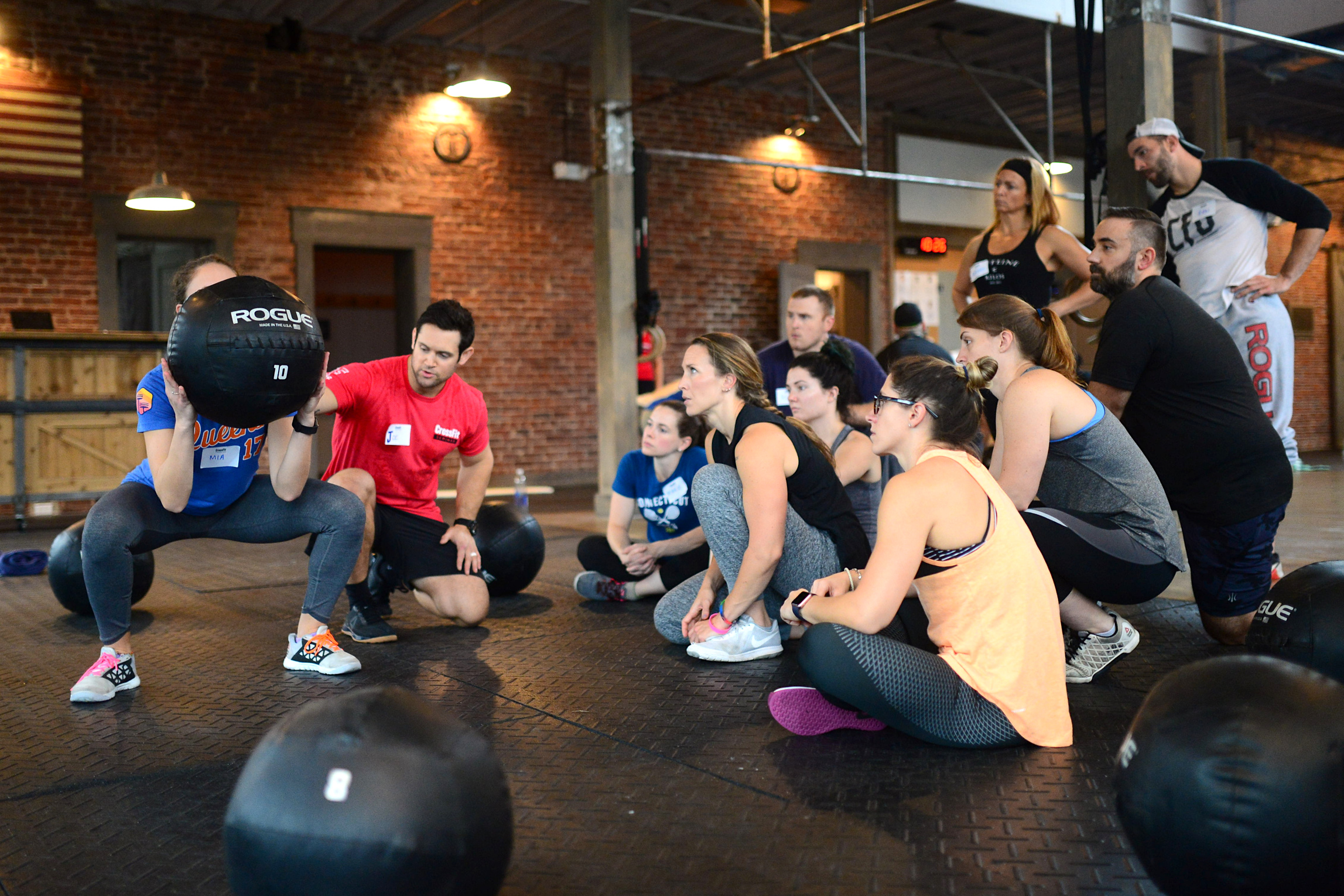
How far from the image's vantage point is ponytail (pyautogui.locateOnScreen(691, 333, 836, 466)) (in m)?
3.07

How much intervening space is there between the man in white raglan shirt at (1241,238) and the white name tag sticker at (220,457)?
127 inches

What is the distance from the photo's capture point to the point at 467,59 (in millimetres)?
9945

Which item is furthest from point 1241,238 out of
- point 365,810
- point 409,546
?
point 365,810

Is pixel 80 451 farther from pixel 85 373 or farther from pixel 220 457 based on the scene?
pixel 220 457

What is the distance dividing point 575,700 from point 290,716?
1.37 m

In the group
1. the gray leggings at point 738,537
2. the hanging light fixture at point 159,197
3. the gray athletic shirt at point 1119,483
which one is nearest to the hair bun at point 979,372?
the gray athletic shirt at point 1119,483

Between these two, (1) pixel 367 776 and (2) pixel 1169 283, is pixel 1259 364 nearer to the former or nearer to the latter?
(2) pixel 1169 283

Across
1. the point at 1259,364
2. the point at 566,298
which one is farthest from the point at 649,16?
the point at 1259,364

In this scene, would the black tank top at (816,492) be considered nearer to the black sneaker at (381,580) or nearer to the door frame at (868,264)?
the black sneaker at (381,580)

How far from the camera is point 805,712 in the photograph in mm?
2406

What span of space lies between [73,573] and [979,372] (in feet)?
11.1

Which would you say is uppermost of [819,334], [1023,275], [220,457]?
[1023,275]

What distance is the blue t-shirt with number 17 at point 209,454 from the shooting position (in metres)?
2.72

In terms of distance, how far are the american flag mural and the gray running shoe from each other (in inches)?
250
